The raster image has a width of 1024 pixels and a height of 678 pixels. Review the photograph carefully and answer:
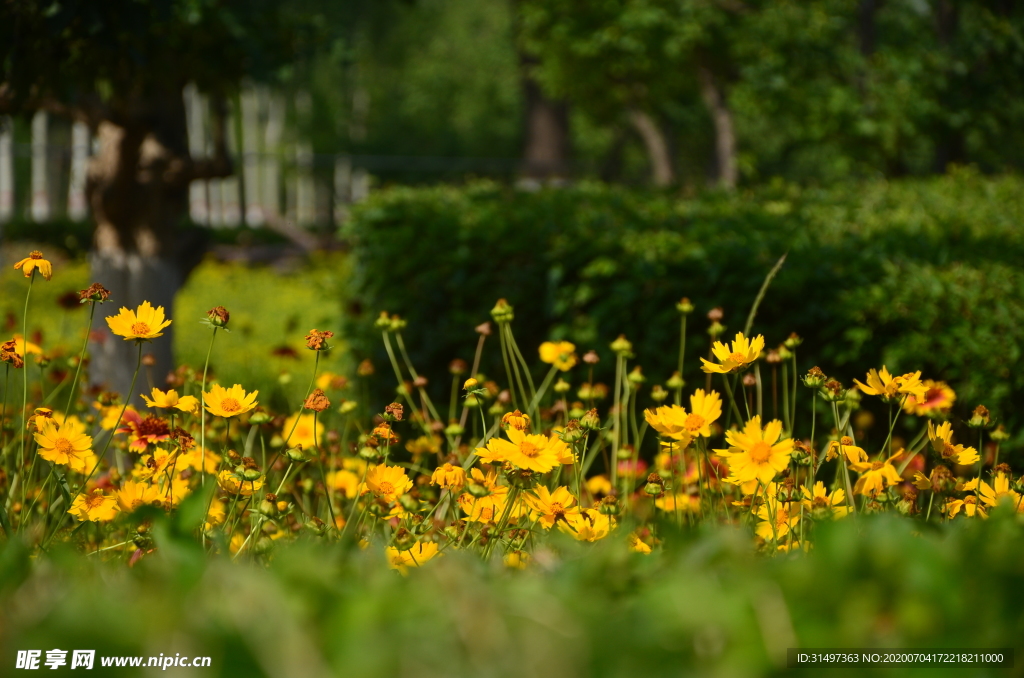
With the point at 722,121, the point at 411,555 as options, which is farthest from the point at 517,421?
the point at 722,121

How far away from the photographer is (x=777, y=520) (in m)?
1.60

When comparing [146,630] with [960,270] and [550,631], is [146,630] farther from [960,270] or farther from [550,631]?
[960,270]

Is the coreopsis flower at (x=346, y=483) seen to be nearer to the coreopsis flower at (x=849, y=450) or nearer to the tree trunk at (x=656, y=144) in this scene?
the coreopsis flower at (x=849, y=450)

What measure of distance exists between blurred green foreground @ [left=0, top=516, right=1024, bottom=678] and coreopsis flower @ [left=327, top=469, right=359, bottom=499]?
118 cm

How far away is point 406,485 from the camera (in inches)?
63.5

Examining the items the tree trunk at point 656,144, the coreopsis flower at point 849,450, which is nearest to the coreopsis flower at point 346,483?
the coreopsis flower at point 849,450

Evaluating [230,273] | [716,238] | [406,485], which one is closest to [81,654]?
[406,485]

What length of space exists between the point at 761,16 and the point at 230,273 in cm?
802

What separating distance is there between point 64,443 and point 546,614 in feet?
4.02

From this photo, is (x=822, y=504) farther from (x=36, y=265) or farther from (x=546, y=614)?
(x=36, y=265)

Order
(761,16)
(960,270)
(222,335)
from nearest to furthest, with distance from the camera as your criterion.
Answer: (960,270), (222,335), (761,16)

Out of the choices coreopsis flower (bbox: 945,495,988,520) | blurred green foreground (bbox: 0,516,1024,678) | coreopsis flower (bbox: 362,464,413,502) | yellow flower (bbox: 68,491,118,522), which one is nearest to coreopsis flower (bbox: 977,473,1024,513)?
coreopsis flower (bbox: 945,495,988,520)

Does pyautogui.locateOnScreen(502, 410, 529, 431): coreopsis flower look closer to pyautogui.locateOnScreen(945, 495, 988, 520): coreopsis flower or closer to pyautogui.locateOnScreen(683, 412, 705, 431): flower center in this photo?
pyautogui.locateOnScreen(683, 412, 705, 431): flower center

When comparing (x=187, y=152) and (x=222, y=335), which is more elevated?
(x=187, y=152)
